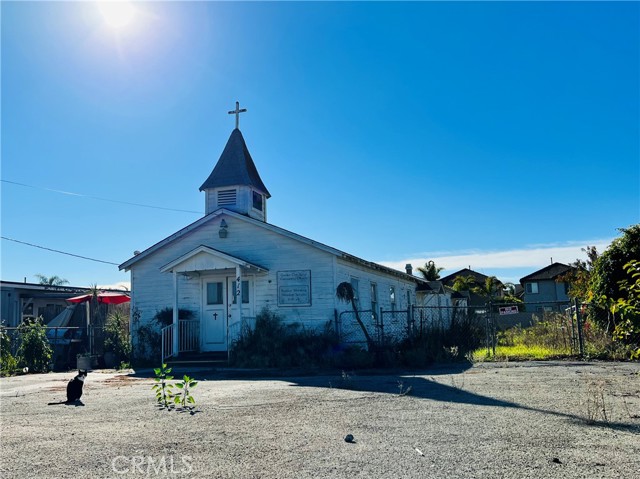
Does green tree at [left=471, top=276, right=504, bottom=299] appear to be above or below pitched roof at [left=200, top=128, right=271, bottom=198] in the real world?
below

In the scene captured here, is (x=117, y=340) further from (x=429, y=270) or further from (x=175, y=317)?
(x=429, y=270)

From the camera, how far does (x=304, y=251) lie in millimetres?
18234

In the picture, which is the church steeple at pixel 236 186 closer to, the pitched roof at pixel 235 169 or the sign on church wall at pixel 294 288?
the pitched roof at pixel 235 169

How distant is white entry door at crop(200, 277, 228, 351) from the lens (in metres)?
18.7

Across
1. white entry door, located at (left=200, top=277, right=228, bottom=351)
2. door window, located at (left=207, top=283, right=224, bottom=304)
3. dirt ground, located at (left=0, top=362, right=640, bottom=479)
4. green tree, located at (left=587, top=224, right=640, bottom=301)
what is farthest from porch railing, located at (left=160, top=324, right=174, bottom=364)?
green tree, located at (left=587, top=224, right=640, bottom=301)

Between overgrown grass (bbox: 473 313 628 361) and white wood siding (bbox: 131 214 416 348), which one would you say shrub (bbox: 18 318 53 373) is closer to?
white wood siding (bbox: 131 214 416 348)

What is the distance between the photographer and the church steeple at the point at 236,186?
20.4 metres

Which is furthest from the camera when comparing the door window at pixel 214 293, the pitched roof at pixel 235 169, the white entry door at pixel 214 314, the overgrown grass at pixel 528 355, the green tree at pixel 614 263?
the pitched roof at pixel 235 169

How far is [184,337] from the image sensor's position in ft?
61.1

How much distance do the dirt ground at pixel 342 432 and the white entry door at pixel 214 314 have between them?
26.2 feet

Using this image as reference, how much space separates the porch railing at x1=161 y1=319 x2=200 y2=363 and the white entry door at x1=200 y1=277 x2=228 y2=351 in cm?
22

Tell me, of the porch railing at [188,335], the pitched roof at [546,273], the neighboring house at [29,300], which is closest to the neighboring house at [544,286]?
the pitched roof at [546,273]

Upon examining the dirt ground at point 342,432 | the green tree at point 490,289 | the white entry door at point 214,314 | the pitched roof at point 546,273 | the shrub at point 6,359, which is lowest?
the dirt ground at point 342,432

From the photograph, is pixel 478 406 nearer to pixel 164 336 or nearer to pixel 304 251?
pixel 304 251
